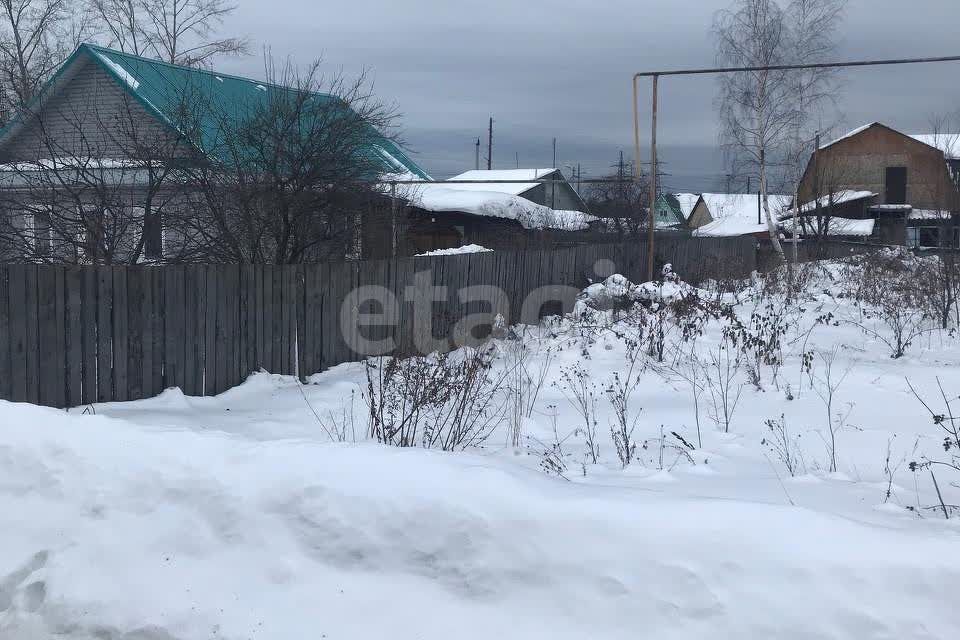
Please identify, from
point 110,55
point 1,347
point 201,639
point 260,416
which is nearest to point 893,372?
point 260,416

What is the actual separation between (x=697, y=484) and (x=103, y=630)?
299 cm

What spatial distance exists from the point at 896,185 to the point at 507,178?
2096 centimetres

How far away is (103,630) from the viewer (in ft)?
10.9

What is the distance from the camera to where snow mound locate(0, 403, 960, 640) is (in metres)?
2.93

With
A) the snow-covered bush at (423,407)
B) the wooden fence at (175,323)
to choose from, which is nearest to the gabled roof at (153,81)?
the wooden fence at (175,323)

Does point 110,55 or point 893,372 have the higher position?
point 110,55

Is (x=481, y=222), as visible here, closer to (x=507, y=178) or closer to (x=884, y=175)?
(x=507, y=178)

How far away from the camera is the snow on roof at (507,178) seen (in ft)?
115

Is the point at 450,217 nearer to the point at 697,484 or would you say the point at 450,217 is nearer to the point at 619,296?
the point at 619,296
